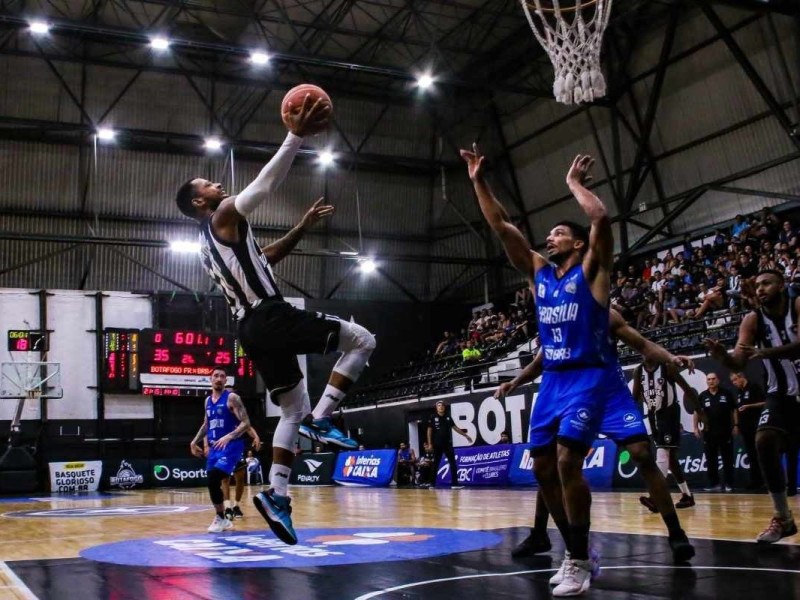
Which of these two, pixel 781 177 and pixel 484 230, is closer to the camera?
pixel 781 177

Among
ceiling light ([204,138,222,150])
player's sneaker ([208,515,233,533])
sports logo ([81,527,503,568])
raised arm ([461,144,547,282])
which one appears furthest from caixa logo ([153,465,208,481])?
raised arm ([461,144,547,282])

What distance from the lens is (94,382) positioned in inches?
1040

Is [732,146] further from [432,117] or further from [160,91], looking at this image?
[160,91]

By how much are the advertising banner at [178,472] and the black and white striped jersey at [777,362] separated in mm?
20179

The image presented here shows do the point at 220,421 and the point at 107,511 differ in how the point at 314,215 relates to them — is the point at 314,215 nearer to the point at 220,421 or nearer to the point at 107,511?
the point at 220,421

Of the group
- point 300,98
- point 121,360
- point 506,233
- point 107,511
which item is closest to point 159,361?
point 121,360

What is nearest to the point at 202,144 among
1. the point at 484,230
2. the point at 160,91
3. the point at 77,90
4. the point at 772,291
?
the point at 160,91

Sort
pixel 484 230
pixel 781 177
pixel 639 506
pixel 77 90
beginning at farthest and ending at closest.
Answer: pixel 484 230 < pixel 77 90 < pixel 781 177 < pixel 639 506

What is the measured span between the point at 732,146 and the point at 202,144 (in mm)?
15047

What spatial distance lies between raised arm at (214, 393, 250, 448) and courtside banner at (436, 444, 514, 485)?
8.60 m

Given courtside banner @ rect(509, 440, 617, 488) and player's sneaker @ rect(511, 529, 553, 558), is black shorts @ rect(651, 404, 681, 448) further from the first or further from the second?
player's sneaker @ rect(511, 529, 553, 558)

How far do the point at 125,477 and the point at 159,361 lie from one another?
3249 mm

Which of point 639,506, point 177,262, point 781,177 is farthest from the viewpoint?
point 177,262

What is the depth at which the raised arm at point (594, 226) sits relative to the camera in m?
4.92
